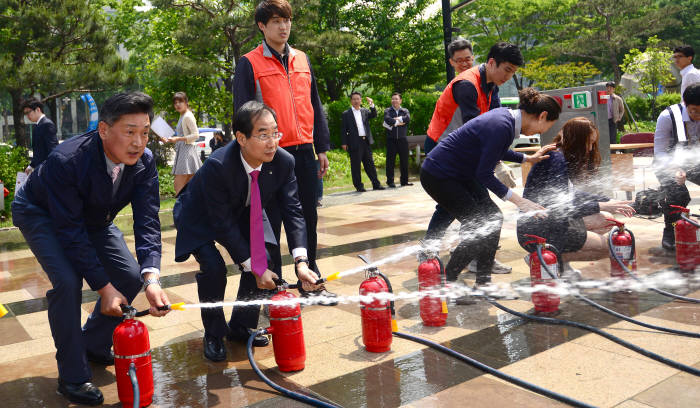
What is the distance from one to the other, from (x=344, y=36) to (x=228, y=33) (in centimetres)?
469

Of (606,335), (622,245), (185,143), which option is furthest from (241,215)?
(185,143)

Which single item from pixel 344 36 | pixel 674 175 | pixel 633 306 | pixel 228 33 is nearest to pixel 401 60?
pixel 344 36

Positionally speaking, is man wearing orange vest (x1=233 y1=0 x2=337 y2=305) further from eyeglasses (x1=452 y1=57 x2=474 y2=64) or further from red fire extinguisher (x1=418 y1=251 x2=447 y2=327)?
eyeglasses (x1=452 y1=57 x2=474 y2=64)

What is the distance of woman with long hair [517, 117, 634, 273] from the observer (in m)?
5.03

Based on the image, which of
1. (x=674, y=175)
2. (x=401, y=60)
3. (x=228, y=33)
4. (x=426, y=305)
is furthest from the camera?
(x=401, y=60)

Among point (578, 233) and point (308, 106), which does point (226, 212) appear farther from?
point (578, 233)

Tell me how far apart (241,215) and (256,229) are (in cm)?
29

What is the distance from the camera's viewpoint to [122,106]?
10.9 feet

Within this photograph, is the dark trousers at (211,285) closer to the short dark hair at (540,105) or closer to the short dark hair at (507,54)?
the short dark hair at (540,105)

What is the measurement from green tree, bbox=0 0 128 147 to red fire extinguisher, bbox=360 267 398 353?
1475cm

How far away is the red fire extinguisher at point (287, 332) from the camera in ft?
11.3

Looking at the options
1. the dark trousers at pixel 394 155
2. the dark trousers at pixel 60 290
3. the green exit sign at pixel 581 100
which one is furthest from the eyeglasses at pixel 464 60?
the dark trousers at pixel 394 155

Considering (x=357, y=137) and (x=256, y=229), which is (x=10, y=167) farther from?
(x=256, y=229)

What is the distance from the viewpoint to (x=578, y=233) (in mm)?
5098
